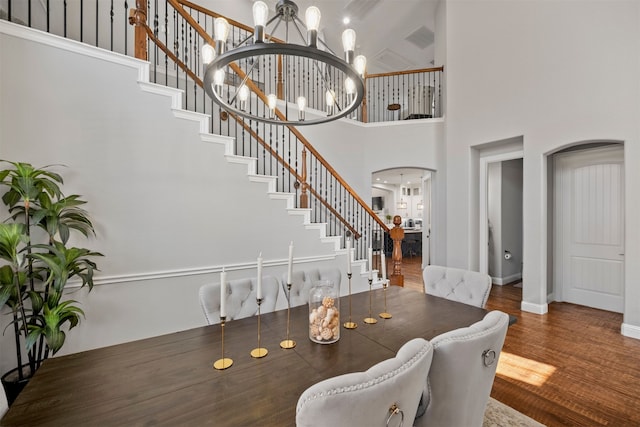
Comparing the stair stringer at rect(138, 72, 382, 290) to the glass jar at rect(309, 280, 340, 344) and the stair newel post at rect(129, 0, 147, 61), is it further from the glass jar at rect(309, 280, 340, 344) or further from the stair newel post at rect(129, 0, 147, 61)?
the glass jar at rect(309, 280, 340, 344)

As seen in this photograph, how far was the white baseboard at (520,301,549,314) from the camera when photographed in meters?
3.93

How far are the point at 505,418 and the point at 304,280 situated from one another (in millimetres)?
1679

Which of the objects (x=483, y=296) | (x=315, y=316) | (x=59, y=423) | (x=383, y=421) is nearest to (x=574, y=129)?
(x=483, y=296)

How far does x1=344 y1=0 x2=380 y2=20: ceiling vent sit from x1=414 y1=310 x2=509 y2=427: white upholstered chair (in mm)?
6590

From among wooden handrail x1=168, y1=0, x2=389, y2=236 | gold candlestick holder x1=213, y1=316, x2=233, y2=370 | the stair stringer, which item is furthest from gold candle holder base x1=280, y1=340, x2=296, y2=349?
the stair stringer

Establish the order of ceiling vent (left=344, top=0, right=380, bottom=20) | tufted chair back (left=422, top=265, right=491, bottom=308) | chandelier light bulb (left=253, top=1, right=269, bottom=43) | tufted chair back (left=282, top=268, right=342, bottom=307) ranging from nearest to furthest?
chandelier light bulb (left=253, top=1, right=269, bottom=43) → tufted chair back (left=422, top=265, right=491, bottom=308) → tufted chair back (left=282, top=268, right=342, bottom=307) → ceiling vent (left=344, top=0, right=380, bottom=20)

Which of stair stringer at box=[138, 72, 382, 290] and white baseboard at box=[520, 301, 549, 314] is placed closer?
stair stringer at box=[138, 72, 382, 290]

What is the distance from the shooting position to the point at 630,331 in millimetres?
3209

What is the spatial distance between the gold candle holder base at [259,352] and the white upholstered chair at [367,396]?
0.64m

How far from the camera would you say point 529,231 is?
4.06 metres

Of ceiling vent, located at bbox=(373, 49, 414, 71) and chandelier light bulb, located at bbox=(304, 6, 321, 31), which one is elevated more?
ceiling vent, located at bbox=(373, 49, 414, 71)

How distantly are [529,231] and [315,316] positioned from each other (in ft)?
12.9

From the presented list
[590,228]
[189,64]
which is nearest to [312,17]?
[189,64]

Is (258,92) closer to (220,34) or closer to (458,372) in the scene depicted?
(220,34)
